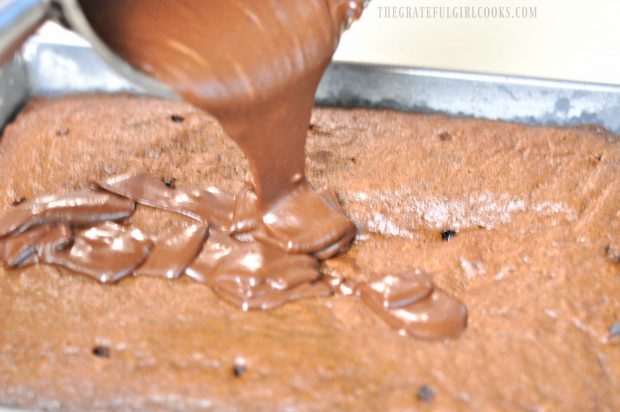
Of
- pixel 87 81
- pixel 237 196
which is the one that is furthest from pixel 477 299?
pixel 87 81

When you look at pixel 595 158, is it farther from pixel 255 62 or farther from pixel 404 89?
pixel 255 62

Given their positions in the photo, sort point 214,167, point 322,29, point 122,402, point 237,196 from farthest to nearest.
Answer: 1. point 214,167
2. point 237,196
3. point 322,29
4. point 122,402

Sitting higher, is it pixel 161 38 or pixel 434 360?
pixel 161 38

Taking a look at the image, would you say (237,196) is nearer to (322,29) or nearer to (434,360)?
(322,29)

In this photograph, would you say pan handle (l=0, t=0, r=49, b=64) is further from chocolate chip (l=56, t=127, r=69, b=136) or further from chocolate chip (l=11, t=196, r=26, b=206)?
chocolate chip (l=56, t=127, r=69, b=136)

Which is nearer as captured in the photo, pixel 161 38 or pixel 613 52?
pixel 161 38

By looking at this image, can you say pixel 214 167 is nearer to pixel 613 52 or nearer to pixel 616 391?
pixel 616 391

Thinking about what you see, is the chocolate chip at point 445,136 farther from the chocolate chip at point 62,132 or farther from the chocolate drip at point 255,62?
the chocolate chip at point 62,132

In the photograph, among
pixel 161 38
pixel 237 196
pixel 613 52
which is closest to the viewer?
pixel 161 38

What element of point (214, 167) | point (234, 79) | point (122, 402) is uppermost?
point (234, 79)
